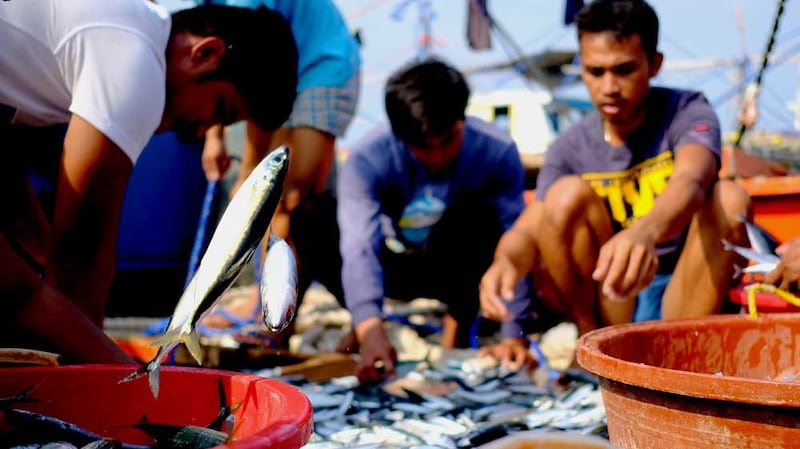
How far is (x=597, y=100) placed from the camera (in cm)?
365

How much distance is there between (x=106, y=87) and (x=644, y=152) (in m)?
Answer: 2.46

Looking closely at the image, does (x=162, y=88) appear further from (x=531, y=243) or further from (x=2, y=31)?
(x=531, y=243)

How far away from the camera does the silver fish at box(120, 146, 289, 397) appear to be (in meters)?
1.26

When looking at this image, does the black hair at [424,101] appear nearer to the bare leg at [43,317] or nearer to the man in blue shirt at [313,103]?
the man in blue shirt at [313,103]

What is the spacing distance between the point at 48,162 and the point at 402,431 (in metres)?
1.95

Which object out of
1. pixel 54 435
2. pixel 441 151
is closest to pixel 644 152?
pixel 441 151

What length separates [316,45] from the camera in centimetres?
458

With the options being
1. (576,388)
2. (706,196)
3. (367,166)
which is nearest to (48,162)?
(367,166)

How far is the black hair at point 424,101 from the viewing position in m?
4.07

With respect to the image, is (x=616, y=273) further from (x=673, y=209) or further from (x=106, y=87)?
(x=106, y=87)

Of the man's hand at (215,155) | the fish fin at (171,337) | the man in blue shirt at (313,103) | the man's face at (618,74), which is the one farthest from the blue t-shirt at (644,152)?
the fish fin at (171,337)

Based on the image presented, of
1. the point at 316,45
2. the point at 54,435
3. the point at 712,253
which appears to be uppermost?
the point at 316,45

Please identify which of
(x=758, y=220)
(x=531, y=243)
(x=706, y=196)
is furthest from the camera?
(x=758, y=220)

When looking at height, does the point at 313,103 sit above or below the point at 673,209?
above
